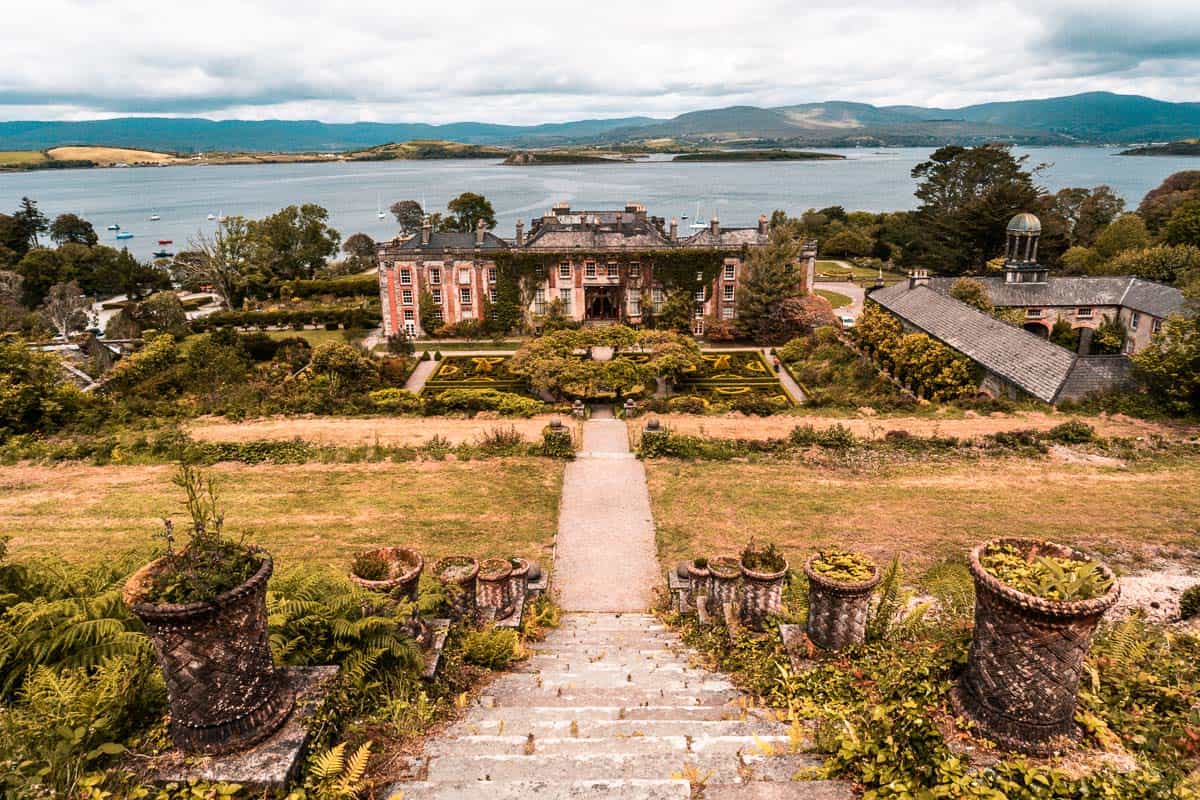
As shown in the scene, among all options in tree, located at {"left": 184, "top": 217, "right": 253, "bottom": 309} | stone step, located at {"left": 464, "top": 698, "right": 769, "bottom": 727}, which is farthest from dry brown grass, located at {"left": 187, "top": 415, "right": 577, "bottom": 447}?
tree, located at {"left": 184, "top": 217, "right": 253, "bottom": 309}

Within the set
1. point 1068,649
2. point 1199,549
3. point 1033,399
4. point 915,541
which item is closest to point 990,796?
point 1068,649

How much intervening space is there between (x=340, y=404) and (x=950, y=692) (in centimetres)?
2660

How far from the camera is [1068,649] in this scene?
5527mm

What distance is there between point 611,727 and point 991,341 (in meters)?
28.8

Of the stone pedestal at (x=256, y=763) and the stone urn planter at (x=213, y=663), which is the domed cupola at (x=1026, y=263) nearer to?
the stone pedestal at (x=256, y=763)

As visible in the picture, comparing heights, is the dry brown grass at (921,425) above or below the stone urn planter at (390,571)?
below

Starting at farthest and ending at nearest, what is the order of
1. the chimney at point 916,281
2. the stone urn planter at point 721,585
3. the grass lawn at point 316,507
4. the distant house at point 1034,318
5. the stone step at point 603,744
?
1. the chimney at point 916,281
2. the distant house at point 1034,318
3. the grass lawn at point 316,507
4. the stone urn planter at point 721,585
5. the stone step at point 603,744

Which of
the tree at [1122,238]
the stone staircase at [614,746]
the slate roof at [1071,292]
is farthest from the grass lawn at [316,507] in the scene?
the tree at [1122,238]

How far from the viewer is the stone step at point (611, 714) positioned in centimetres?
676

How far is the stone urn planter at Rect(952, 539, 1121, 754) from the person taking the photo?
542 cm

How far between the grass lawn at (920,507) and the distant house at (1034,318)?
613 cm

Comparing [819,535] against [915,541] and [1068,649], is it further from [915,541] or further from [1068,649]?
[1068,649]

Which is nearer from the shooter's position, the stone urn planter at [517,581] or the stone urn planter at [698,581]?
the stone urn planter at [517,581]

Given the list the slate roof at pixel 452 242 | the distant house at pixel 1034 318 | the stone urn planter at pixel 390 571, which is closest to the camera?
the stone urn planter at pixel 390 571
